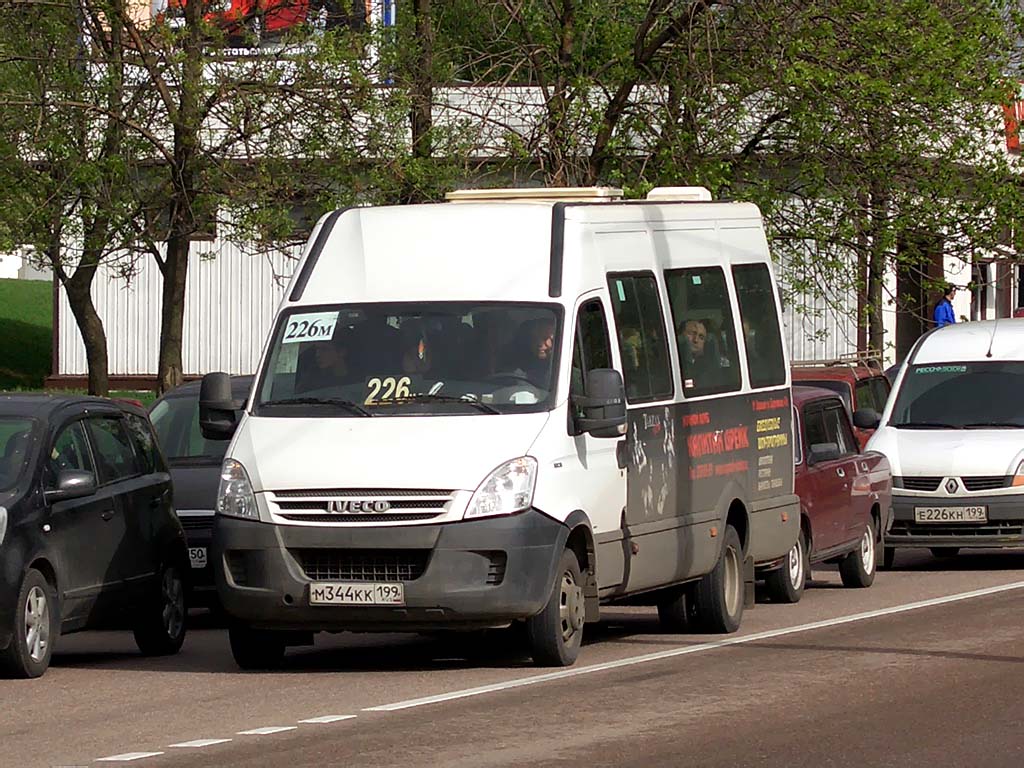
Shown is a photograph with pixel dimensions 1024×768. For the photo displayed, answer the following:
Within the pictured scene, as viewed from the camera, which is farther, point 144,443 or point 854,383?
point 854,383

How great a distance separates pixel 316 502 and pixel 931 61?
13709 millimetres

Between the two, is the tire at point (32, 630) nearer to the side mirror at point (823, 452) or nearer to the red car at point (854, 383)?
the side mirror at point (823, 452)

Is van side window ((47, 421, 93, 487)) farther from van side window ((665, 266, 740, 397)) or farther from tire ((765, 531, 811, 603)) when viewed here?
tire ((765, 531, 811, 603))

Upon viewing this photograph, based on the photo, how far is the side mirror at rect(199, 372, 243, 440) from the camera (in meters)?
12.8

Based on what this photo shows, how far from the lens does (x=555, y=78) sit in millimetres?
25734

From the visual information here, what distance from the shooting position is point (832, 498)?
1784 centimetres

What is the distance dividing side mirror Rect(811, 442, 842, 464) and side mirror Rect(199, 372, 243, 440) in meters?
6.30

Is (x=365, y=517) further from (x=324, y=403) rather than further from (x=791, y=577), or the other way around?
(x=791, y=577)

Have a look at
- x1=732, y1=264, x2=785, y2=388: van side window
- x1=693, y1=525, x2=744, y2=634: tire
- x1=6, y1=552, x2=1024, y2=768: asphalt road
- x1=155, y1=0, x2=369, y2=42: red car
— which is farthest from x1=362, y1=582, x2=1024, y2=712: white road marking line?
x1=155, y1=0, x2=369, y2=42: red car

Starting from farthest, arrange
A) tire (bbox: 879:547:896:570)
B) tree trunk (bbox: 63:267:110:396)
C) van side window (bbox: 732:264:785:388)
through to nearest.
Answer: tree trunk (bbox: 63:267:110:396) < tire (bbox: 879:547:896:570) < van side window (bbox: 732:264:785:388)

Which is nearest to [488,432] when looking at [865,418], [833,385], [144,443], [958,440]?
[144,443]

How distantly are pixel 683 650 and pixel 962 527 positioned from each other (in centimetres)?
720

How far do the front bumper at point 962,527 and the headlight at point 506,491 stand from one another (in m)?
8.65

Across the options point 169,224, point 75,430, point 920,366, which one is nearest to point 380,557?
point 75,430
